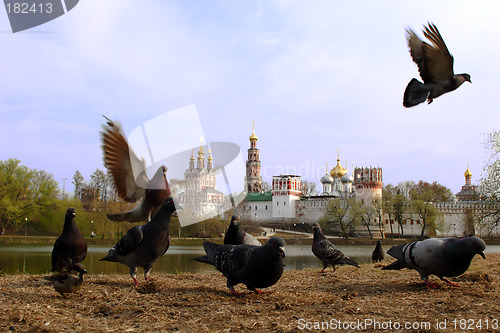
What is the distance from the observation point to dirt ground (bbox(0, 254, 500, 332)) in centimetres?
416

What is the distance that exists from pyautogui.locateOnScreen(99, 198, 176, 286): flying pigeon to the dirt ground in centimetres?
38

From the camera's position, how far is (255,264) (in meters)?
5.30

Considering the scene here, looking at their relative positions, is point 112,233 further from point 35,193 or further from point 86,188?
point 86,188

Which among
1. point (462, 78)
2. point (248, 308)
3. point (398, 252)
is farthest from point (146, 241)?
point (462, 78)

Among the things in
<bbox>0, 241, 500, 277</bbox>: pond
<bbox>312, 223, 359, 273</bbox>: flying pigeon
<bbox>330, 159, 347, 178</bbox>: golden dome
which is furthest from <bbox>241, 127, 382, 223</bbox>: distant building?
<bbox>312, 223, 359, 273</bbox>: flying pigeon

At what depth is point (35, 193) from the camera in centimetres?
4709

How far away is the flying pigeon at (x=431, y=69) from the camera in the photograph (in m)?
6.08

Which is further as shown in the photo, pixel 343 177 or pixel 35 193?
pixel 343 177

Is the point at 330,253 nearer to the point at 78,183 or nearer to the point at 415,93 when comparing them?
the point at 415,93

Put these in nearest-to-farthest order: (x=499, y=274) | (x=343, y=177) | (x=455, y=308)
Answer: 1. (x=455, y=308)
2. (x=499, y=274)
3. (x=343, y=177)

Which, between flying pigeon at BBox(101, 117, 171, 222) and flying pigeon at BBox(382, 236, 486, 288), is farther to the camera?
flying pigeon at BBox(101, 117, 171, 222)

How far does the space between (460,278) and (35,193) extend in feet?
156

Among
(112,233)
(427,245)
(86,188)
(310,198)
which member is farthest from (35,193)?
(310,198)

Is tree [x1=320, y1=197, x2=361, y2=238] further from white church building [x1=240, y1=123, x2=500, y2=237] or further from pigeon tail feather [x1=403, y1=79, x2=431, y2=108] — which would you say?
pigeon tail feather [x1=403, y1=79, x2=431, y2=108]
